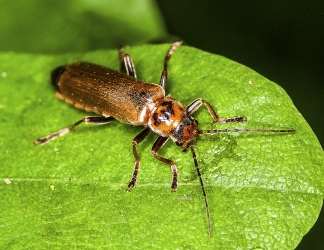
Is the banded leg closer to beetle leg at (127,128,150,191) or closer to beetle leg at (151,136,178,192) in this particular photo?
beetle leg at (127,128,150,191)

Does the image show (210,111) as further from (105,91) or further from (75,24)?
(75,24)

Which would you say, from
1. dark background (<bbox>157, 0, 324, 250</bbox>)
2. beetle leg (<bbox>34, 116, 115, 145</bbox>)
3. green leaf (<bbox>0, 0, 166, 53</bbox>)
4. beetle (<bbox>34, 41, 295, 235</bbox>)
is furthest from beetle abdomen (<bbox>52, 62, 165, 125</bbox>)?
dark background (<bbox>157, 0, 324, 250</bbox>)

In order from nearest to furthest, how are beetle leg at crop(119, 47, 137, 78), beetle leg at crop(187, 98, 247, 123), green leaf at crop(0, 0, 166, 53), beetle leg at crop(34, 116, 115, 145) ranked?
beetle leg at crop(187, 98, 247, 123), beetle leg at crop(34, 116, 115, 145), beetle leg at crop(119, 47, 137, 78), green leaf at crop(0, 0, 166, 53)

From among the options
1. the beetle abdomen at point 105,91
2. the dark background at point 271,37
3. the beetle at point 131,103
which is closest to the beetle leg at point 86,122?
the beetle at point 131,103

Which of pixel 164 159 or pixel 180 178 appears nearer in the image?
pixel 180 178

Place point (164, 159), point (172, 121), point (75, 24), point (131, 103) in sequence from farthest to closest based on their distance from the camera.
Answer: point (75, 24)
point (131, 103)
point (172, 121)
point (164, 159)

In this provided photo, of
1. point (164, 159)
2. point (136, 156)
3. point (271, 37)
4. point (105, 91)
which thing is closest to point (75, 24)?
point (105, 91)

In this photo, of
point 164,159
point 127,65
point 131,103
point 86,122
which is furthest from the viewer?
point 127,65

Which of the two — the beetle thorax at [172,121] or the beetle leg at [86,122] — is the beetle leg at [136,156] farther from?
the beetle leg at [86,122]
